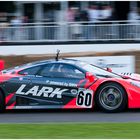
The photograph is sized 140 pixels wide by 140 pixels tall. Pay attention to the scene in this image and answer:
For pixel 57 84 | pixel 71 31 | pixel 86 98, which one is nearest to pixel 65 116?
pixel 86 98

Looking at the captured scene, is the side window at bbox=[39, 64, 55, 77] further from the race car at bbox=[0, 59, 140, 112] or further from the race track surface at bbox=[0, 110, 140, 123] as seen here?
the race track surface at bbox=[0, 110, 140, 123]

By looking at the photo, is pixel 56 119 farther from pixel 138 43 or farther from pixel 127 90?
pixel 138 43

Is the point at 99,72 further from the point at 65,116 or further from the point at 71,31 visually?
the point at 71,31

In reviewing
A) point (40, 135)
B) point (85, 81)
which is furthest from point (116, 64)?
point (40, 135)

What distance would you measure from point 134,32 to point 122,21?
0.69m

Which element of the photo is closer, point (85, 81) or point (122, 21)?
point (85, 81)

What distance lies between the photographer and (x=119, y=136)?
28.1 feet

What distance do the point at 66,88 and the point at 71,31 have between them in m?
11.1

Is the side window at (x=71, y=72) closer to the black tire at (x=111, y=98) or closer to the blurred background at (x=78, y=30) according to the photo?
the black tire at (x=111, y=98)

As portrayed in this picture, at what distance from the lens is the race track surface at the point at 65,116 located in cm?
1095

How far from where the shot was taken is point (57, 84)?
12.0 meters

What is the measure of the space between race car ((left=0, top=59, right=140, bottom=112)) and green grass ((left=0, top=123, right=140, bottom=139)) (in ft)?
6.24

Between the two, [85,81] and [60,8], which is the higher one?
[60,8]

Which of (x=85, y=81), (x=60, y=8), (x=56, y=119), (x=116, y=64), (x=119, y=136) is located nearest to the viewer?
(x=119, y=136)
